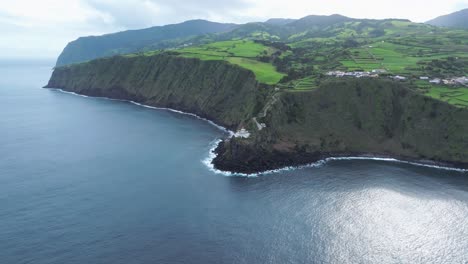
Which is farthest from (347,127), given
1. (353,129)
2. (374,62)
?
(374,62)


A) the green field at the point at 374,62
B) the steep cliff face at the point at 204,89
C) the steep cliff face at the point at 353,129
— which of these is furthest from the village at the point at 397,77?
the steep cliff face at the point at 204,89

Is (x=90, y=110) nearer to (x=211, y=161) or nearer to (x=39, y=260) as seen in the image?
(x=211, y=161)

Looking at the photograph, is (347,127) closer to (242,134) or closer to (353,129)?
(353,129)

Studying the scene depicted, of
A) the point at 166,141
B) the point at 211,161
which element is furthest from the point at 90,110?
the point at 211,161

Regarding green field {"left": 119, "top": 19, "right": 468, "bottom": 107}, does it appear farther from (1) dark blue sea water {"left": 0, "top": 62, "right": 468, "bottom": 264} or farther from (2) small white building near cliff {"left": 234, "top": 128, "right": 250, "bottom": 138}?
(1) dark blue sea water {"left": 0, "top": 62, "right": 468, "bottom": 264}

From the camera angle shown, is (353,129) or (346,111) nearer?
(353,129)

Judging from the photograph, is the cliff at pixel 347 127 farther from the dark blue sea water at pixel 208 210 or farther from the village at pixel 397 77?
the dark blue sea water at pixel 208 210

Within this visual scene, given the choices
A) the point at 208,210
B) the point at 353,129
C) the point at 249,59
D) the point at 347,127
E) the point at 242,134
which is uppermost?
the point at 249,59
